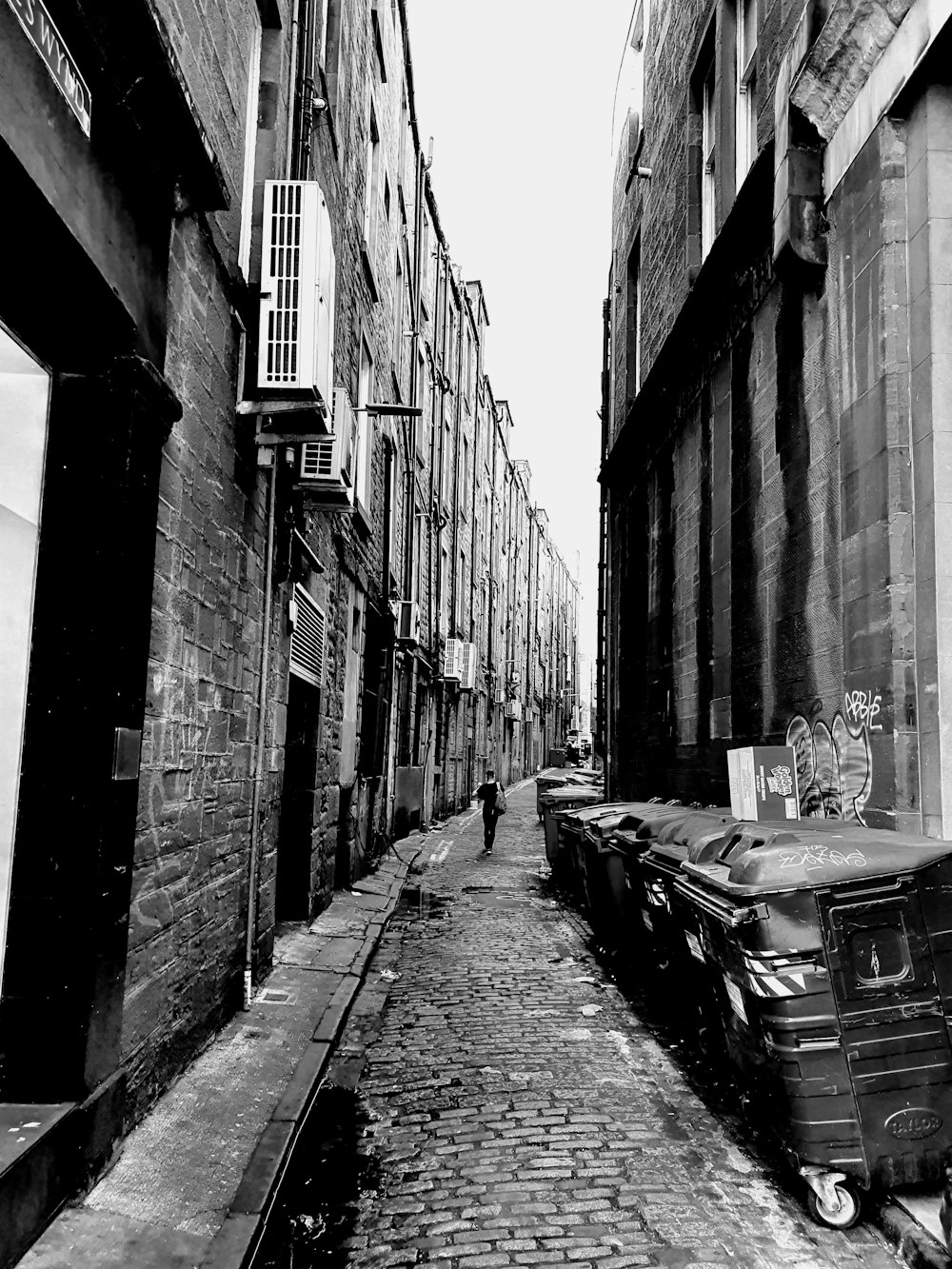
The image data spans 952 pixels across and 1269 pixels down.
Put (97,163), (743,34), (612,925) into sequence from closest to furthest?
1. (97,163)
2. (612,925)
3. (743,34)

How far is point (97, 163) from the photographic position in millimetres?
3879

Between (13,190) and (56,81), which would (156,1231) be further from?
(56,81)

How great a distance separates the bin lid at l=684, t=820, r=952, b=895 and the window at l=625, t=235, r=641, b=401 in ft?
48.4

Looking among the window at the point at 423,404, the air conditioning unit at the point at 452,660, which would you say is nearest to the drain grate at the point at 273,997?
the window at the point at 423,404

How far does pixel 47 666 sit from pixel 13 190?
1822mm

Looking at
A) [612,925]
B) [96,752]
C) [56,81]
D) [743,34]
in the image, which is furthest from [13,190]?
[743,34]

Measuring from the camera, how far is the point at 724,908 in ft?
14.7

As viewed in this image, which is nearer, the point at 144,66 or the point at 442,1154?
the point at 144,66

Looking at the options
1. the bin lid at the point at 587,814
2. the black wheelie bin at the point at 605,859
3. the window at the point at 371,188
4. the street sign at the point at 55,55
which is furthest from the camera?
the window at the point at 371,188

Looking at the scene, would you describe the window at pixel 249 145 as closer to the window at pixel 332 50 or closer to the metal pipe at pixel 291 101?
the metal pipe at pixel 291 101

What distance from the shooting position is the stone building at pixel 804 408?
6117mm

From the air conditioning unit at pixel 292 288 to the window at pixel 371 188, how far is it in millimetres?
7306

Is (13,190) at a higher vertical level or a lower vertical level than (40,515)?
higher

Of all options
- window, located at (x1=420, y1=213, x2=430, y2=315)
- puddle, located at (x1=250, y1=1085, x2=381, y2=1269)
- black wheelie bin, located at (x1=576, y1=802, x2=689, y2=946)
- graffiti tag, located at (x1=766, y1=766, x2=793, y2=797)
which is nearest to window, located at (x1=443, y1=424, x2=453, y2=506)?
window, located at (x1=420, y1=213, x2=430, y2=315)
